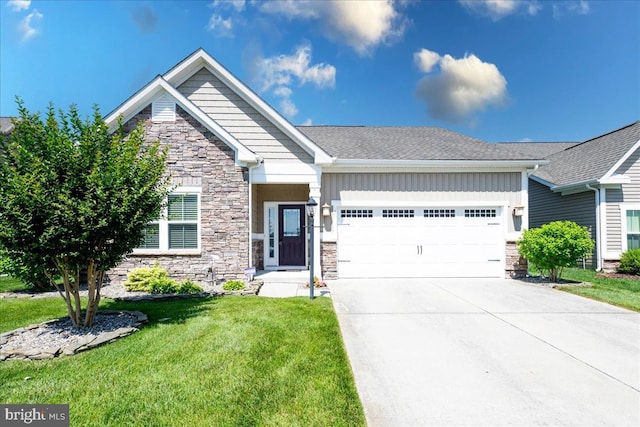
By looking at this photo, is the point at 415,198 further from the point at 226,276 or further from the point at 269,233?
the point at 226,276

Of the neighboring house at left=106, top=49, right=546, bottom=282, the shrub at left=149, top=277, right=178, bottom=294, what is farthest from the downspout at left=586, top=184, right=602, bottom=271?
the shrub at left=149, top=277, right=178, bottom=294

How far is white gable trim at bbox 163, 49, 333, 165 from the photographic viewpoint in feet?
32.1

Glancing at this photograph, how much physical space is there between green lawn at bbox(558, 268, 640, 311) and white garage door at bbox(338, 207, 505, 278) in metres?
2.36

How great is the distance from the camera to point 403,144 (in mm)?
11953

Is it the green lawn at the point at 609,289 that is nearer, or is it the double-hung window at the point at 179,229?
the green lawn at the point at 609,289

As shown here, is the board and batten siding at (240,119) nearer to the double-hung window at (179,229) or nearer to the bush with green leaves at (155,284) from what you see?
the double-hung window at (179,229)

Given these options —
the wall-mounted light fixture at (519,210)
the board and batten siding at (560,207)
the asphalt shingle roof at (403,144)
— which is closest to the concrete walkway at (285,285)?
the asphalt shingle roof at (403,144)

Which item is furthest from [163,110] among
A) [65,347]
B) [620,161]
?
[620,161]

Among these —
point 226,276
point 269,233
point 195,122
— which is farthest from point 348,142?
point 226,276

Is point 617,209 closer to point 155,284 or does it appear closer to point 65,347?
point 155,284

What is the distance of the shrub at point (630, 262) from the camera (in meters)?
11.5

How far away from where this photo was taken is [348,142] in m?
12.1

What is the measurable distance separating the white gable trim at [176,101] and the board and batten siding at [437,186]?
308cm

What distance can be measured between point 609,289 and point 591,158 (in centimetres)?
774
